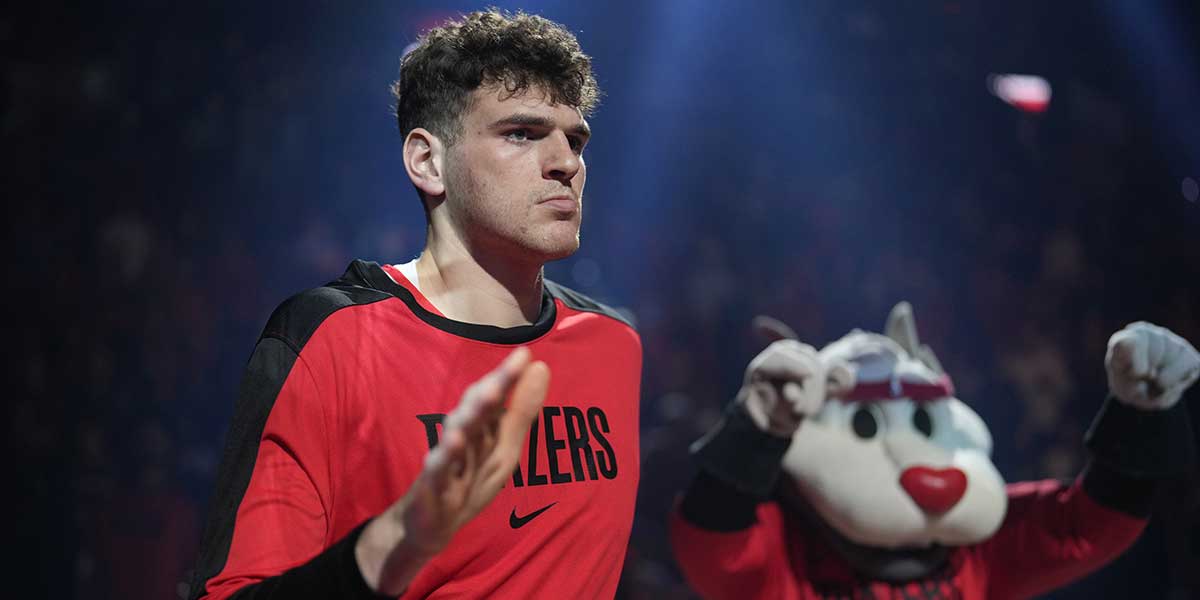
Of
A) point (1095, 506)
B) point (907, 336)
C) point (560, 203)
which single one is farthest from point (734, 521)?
point (560, 203)

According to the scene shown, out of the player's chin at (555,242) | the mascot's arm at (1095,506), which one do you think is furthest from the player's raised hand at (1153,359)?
the player's chin at (555,242)

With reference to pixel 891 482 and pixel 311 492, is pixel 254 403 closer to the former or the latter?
pixel 311 492

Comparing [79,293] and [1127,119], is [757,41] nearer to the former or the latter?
[1127,119]

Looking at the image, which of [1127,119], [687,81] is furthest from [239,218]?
[1127,119]

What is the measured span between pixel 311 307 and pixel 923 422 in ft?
4.54

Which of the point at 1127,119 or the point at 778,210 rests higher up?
the point at 1127,119

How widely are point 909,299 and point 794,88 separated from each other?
0.87 m

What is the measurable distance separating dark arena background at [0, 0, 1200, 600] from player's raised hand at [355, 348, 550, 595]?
2.04m

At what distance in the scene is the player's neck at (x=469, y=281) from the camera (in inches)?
53.2

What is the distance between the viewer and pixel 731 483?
1.93 m

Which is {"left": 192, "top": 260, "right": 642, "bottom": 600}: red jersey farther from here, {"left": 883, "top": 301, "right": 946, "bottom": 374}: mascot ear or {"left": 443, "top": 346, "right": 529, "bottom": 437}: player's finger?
{"left": 883, "top": 301, "right": 946, "bottom": 374}: mascot ear

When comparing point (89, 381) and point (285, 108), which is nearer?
point (89, 381)

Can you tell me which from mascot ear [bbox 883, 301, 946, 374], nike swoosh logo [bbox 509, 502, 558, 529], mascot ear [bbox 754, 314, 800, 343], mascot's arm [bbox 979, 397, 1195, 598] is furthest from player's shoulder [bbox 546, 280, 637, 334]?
mascot's arm [bbox 979, 397, 1195, 598]

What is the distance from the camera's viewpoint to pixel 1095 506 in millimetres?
2131
